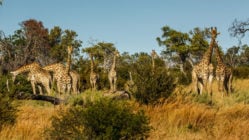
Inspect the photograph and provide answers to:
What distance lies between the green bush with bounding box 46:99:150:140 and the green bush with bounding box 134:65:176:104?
4838 millimetres

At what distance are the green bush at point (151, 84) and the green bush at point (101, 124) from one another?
4.84 meters

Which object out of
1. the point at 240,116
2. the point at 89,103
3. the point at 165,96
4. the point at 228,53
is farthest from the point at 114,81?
the point at 228,53

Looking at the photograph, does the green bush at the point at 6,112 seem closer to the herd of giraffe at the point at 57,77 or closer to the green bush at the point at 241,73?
the herd of giraffe at the point at 57,77

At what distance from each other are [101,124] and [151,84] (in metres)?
5.87

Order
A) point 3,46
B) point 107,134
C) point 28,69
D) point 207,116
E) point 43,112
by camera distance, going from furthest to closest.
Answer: point 3,46
point 28,69
point 43,112
point 207,116
point 107,134

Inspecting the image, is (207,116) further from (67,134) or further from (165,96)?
(67,134)

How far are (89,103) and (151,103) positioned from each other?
460cm

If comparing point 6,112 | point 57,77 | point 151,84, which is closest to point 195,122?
point 151,84

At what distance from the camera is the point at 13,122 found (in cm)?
940

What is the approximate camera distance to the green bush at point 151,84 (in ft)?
42.2

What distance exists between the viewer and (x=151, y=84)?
43.9 feet

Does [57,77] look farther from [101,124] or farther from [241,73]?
[241,73]

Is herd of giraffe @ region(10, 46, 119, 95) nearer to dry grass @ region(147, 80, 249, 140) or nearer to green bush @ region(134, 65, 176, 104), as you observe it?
green bush @ region(134, 65, 176, 104)

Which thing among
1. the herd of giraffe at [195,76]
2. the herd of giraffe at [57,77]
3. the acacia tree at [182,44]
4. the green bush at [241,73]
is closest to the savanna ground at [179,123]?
the herd of giraffe at [195,76]
